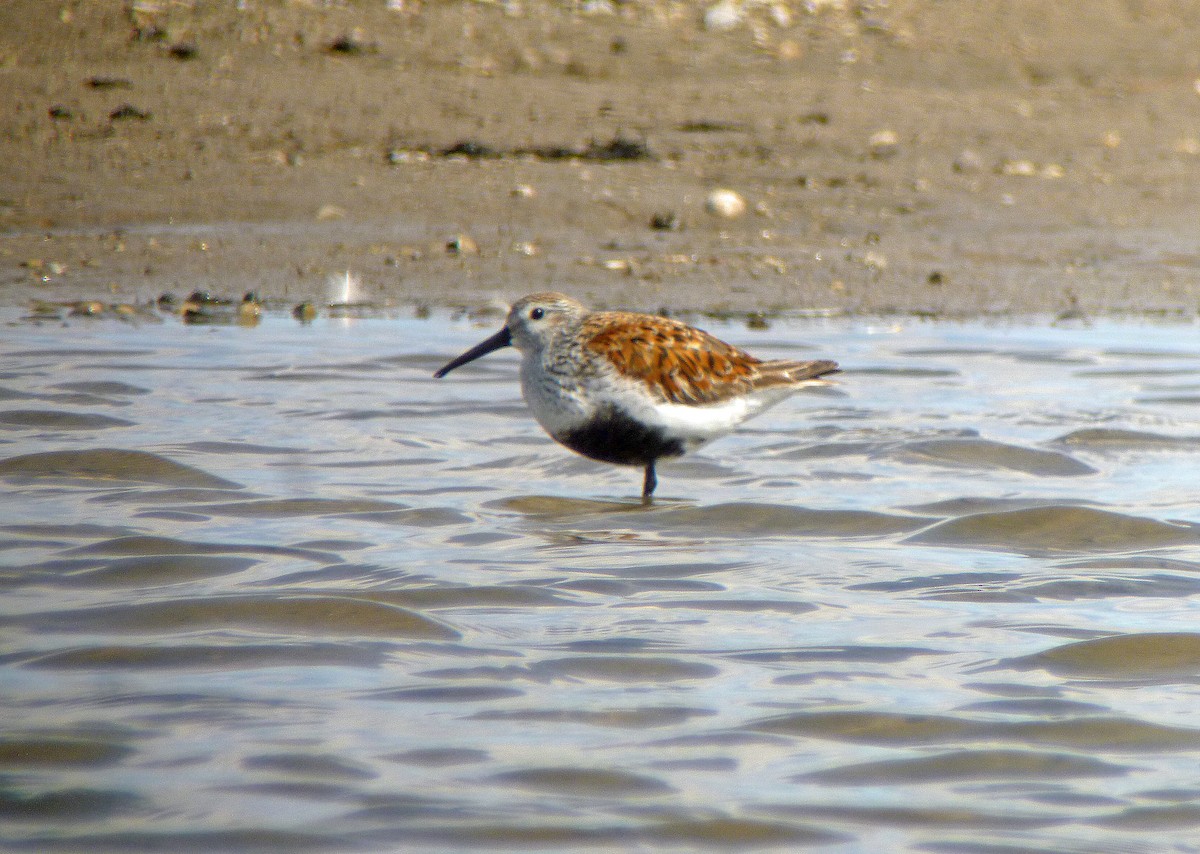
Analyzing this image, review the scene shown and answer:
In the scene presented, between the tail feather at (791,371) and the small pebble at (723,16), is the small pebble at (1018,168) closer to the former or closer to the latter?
the small pebble at (723,16)

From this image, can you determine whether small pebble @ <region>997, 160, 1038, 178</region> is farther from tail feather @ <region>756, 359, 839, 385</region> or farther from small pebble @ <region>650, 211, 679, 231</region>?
tail feather @ <region>756, 359, 839, 385</region>

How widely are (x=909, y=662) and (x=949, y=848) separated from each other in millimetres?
1215

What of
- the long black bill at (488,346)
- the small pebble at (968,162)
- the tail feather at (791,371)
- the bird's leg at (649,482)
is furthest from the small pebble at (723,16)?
the bird's leg at (649,482)

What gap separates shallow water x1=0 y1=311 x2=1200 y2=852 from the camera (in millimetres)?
3854

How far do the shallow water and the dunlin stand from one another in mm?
247

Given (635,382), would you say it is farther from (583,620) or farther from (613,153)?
(613,153)

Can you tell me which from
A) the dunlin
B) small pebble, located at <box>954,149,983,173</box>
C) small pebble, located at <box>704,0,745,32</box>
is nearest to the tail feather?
the dunlin

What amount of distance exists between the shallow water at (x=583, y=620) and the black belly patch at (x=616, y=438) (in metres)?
0.19

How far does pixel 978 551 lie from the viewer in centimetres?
617

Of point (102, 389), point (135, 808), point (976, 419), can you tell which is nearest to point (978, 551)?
point (976, 419)

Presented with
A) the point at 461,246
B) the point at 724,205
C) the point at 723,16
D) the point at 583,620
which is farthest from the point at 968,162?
the point at 583,620

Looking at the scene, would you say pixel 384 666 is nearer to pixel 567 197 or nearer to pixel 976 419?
pixel 976 419

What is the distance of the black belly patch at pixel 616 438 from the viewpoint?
7.07 metres

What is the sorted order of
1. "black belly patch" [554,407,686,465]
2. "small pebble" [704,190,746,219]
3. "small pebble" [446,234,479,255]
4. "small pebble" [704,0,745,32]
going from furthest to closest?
1. "small pebble" [704,0,745,32]
2. "small pebble" [704,190,746,219]
3. "small pebble" [446,234,479,255]
4. "black belly patch" [554,407,686,465]
